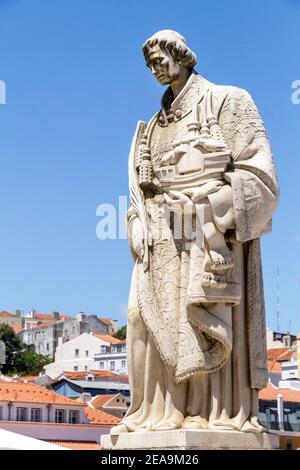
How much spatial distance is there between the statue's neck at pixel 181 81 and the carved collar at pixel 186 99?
0.17 ft

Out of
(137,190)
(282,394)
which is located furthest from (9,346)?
(137,190)

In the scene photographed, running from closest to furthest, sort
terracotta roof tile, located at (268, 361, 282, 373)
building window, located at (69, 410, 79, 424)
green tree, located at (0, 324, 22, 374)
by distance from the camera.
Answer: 1. building window, located at (69, 410, 79, 424)
2. terracotta roof tile, located at (268, 361, 282, 373)
3. green tree, located at (0, 324, 22, 374)

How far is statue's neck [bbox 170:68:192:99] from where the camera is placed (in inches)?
370

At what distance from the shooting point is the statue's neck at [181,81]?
370 inches

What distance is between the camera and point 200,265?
875 cm

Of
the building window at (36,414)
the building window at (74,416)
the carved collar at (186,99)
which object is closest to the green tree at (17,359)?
the building window at (74,416)

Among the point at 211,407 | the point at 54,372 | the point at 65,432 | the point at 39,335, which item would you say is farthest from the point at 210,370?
the point at 39,335

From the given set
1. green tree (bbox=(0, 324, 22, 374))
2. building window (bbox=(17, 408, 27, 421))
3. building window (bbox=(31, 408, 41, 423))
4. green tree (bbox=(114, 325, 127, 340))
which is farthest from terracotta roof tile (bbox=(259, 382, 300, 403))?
green tree (bbox=(114, 325, 127, 340))

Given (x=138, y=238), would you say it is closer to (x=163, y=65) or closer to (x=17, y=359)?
(x=163, y=65)

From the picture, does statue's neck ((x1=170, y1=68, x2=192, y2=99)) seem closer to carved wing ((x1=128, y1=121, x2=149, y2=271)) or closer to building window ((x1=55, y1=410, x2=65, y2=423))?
carved wing ((x1=128, y1=121, x2=149, y2=271))

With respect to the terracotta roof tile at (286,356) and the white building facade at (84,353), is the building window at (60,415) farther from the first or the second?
the white building facade at (84,353)

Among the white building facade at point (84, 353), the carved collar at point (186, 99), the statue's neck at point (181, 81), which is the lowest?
the carved collar at point (186, 99)

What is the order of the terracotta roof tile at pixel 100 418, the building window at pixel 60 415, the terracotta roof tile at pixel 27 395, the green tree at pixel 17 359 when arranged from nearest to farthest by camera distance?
the terracotta roof tile at pixel 27 395, the building window at pixel 60 415, the terracotta roof tile at pixel 100 418, the green tree at pixel 17 359

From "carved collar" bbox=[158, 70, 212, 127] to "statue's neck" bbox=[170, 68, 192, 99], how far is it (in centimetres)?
5
